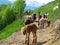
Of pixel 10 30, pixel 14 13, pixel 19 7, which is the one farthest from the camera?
pixel 14 13

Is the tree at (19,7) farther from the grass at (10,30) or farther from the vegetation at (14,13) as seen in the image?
the grass at (10,30)

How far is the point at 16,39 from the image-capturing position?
25.0 meters

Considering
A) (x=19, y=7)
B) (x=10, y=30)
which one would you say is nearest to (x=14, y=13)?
(x=19, y=7)

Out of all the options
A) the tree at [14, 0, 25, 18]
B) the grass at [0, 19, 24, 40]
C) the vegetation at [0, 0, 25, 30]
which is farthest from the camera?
the tree at [14, 0, 25, 18]

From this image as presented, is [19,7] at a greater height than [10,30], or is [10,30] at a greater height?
[19,7]

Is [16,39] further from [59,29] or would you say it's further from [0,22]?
[0,22]

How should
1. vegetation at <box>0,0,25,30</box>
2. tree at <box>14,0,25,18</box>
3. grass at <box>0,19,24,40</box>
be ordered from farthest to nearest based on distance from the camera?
1. tree at <box>14,0,25,18</box>
2. vegetation at <box>0,0,25,30</box>
3. grass at <box>0,19,24,40</box>

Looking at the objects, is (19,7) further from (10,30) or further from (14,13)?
(10,30)

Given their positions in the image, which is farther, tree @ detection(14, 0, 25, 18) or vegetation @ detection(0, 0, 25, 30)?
tree @ detection(14, 0, 25, 18)

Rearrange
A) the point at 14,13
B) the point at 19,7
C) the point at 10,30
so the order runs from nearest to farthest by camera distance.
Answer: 1. the point at 10,30
2. the point at 19,7
3. the point at 14,13

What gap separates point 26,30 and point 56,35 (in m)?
2.52

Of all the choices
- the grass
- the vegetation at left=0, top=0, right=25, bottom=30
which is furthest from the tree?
the grass

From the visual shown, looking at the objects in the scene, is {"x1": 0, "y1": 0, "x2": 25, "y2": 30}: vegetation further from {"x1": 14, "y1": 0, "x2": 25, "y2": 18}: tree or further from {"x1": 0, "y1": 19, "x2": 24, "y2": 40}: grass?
{"x1": 0, "y1": 19, "x2": 24, "y2": 40}: grass

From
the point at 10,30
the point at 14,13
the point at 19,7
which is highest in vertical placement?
the point at 19,7
